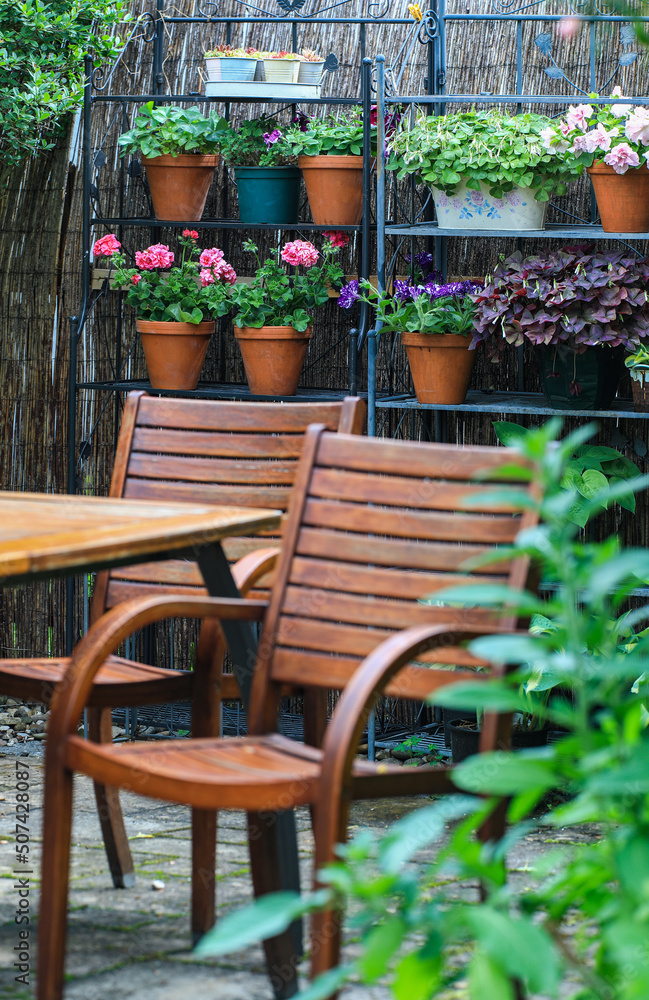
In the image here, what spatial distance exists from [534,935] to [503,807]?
1.86 ft

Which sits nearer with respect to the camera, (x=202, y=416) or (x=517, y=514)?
(x=517, y=514)

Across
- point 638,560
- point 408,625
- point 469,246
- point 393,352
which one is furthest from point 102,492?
point 638,560

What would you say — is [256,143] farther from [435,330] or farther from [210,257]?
[435,330]

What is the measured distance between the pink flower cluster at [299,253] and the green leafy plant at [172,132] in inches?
16.3

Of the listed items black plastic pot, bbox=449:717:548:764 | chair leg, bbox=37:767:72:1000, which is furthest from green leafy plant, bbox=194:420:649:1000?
black plastic pot, bbox=449:717:548:764

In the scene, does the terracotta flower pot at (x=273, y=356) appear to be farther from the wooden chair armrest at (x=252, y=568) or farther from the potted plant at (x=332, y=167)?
the wooden chair armrest at (x=252, y=568)

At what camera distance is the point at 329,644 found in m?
2.00

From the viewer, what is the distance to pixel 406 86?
3.97 meters

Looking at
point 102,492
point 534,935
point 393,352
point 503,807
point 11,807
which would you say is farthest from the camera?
point 102,492

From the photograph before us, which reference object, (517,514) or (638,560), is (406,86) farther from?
(638,560)

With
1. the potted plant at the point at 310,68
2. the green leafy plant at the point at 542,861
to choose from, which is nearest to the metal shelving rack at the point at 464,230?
the potted plant at the point at 310,68

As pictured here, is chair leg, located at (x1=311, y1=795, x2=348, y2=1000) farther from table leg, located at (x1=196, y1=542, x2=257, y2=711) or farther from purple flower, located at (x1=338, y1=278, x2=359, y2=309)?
purple flower, located at (x1=338, y1=278, x2=359, y2=309)

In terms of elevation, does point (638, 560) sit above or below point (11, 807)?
→ above

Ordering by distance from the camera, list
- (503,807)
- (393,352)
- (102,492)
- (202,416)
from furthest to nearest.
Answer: (102,492), (393,352), (202,416), (503,807)
